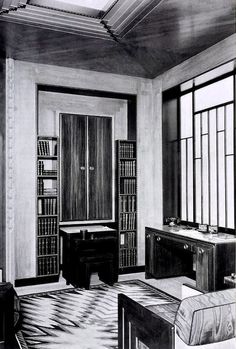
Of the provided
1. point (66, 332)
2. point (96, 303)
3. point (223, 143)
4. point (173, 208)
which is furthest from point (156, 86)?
point (66, 332)

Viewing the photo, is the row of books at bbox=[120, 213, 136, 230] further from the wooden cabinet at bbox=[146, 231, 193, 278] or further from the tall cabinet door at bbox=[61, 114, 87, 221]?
the tall cabinet door at bbox=[61, 114, 87, 221]

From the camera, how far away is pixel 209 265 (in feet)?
13.6

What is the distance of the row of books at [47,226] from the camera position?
541cm

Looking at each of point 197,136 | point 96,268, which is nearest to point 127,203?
point 96,268

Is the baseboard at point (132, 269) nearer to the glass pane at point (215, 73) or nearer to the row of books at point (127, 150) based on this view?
the row of books at point (127, 150)

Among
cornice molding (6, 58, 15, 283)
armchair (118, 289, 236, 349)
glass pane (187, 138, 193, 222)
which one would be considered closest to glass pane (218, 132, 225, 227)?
glass pane (187, 138, 193, 222)

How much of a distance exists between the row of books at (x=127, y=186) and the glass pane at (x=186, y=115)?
3.80ft

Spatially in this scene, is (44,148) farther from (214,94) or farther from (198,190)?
(214,94)

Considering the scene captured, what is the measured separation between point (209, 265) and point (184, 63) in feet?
9.86

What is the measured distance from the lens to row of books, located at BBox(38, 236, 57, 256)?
5.39m

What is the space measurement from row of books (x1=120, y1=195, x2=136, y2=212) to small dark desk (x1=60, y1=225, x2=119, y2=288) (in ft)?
1.80

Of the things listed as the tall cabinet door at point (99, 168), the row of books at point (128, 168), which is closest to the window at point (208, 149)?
the row of books at point (128, 168)

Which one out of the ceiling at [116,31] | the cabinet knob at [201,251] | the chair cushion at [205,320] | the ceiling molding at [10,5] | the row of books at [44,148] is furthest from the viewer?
the row of books at [44,148]

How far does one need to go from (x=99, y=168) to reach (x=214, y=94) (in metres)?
2.20
